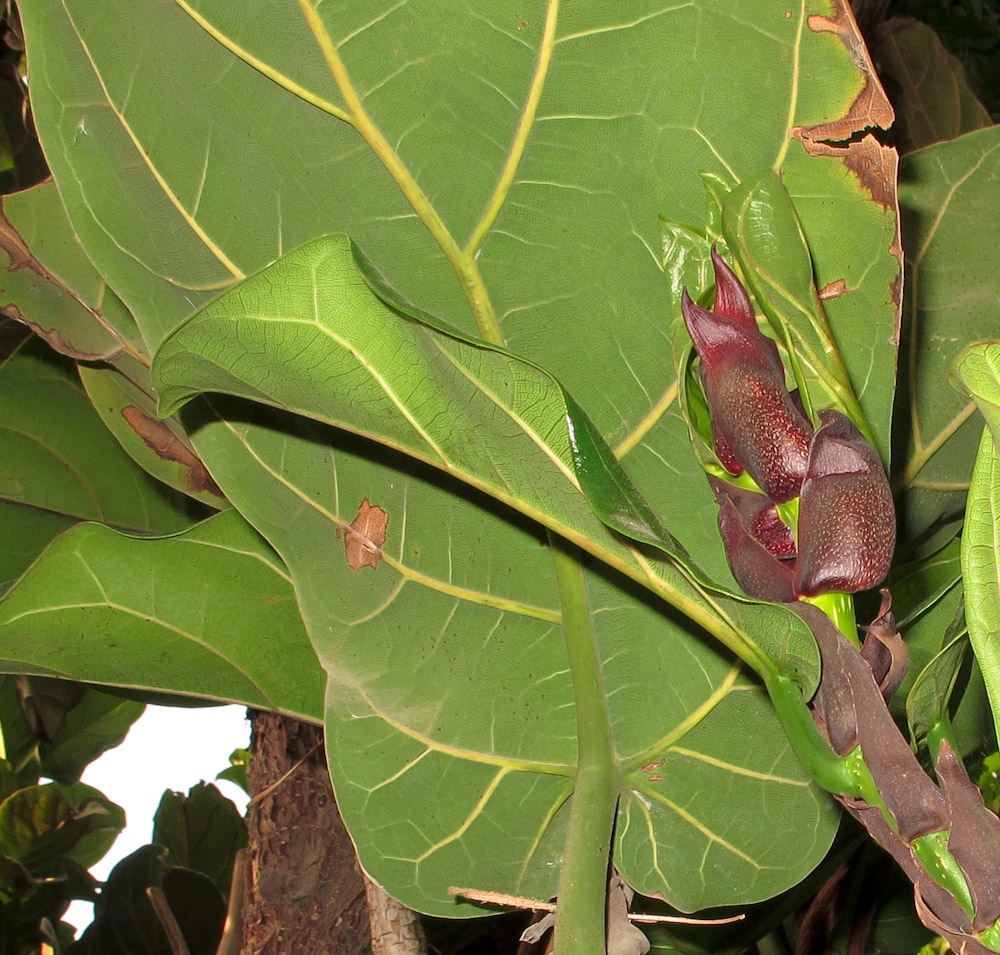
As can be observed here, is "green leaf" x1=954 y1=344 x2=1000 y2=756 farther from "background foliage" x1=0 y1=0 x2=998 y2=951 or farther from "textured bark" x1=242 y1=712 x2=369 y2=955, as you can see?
"textured bark" x1=242 y1=712 x2=369 y2=955

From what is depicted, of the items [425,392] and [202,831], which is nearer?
[425,392]

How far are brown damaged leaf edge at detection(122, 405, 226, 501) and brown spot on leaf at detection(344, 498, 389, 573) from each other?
28 centimetres

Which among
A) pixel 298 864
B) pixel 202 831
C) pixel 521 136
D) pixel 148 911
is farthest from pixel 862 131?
pixel 202 831

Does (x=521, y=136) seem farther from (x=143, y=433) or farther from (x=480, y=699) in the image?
(x=143, y=433)

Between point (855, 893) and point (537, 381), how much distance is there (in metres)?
0.69

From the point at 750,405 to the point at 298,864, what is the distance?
0.52 m

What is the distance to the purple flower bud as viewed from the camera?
14.4 inches

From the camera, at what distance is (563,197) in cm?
47

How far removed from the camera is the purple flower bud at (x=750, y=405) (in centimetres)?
37

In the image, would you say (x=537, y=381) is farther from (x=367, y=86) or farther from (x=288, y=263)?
(x=367, y=86)

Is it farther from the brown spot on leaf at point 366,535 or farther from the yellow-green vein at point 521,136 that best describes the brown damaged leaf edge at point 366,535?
the yellow-green vein at point 521,136

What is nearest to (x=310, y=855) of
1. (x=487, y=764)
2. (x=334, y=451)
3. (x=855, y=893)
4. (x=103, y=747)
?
(x=487, y=764)

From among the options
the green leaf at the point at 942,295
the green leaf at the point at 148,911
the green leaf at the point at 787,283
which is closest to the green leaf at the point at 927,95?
the green leaf at the point at 942,295

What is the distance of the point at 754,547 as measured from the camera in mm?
375
